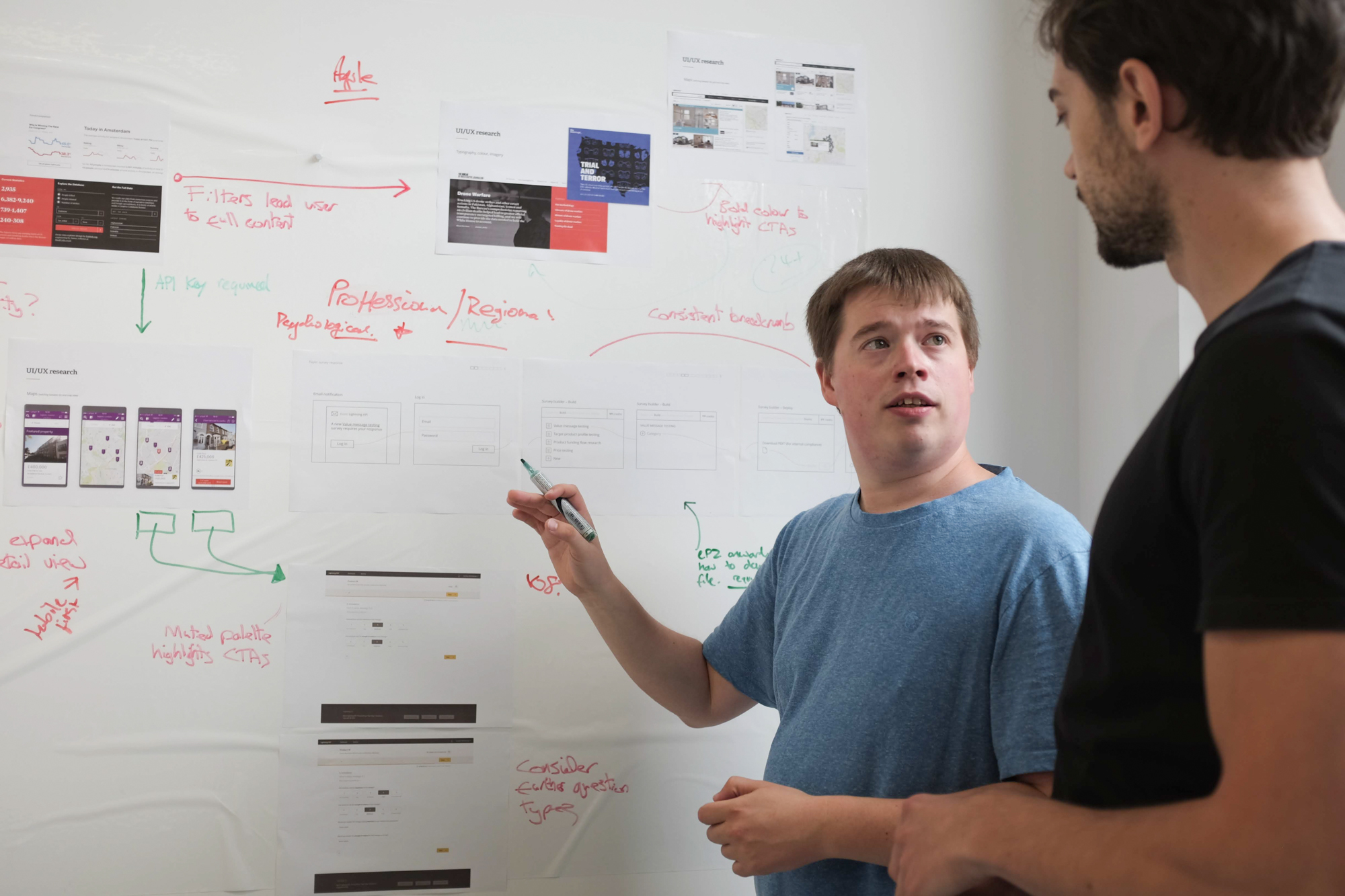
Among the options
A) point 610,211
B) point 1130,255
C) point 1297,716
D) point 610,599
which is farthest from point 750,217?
point 1297,716

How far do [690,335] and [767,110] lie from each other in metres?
0.43

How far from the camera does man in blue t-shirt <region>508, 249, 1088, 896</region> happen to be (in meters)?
0.95

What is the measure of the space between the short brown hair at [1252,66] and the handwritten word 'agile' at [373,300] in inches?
44.5

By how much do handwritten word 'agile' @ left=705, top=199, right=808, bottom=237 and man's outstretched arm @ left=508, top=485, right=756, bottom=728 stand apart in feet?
1.84

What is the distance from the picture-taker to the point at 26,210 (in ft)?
4.52

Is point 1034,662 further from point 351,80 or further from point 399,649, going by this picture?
point 351,80

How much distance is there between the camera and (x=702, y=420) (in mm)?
1540

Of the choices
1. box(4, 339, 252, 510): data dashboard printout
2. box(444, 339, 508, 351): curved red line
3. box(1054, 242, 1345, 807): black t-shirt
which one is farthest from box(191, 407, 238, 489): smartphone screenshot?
box(1054, 242, 1345, 807): black t-shirt

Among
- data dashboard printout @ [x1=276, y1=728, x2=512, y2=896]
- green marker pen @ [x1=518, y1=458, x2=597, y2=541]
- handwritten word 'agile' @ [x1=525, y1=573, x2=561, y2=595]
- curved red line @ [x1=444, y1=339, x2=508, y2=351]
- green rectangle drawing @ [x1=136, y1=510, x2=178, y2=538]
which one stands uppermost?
curved red line @ [x1=444, y1=339, x2=508, y2=351]

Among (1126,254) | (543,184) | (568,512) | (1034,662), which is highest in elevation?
(543,184)

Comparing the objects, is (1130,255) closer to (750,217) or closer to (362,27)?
Result: (750,217)

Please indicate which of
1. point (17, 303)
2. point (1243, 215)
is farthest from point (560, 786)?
point (1243, 215)

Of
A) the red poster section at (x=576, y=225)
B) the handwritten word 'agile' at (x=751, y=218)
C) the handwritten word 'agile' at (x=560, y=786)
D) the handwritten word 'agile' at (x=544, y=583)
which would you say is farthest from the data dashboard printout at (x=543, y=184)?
the handwritten word 'agile' at (x=560, y=786)

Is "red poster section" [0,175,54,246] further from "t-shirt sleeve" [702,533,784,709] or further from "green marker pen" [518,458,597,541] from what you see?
"t-shirt sleeve" [702,533,784,709]
